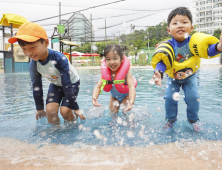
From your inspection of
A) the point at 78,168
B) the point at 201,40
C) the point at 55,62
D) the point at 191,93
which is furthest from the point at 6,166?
the point at 201,40

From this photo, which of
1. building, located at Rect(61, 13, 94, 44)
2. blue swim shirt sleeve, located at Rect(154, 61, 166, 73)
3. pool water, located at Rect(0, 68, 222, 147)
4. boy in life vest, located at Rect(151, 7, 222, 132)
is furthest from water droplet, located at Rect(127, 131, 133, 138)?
building, located at Rect(61, 13, 94, 44)

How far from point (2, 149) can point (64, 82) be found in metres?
1.07

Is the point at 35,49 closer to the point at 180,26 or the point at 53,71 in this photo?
the point at 53,71

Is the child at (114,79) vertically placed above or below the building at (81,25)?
below

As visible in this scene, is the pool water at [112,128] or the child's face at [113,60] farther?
the child's face at [113,60]

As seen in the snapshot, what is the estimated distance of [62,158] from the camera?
73.0 inches

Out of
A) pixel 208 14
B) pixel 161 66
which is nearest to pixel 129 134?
pixel 161 66

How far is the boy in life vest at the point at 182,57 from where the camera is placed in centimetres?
223

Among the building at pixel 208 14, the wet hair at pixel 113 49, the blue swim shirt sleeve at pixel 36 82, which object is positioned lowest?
the blue swim shirt sleeve at pixel 36 82

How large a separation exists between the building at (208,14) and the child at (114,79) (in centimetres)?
6850

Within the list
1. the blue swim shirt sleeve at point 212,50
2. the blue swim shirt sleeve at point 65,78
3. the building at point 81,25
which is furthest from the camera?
the building at point 81,25

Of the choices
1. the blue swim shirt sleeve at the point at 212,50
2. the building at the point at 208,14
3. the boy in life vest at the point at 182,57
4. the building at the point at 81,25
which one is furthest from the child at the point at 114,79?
the building at the point at 208,14

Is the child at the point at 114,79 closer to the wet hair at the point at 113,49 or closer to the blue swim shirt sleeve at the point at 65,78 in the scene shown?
the wet hair at the point at 113,49

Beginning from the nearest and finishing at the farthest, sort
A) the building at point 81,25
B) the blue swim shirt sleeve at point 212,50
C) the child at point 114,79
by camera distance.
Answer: the blue swim shirt sleeve at point 212,50
the child at point 114,79
the building at point 81,25
